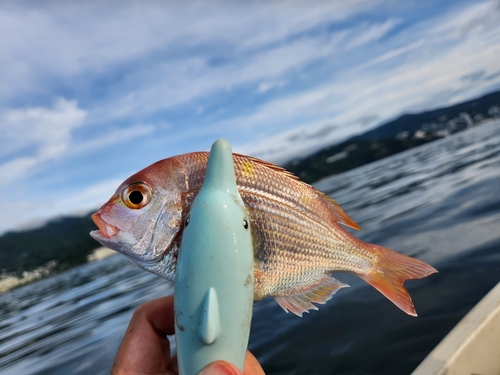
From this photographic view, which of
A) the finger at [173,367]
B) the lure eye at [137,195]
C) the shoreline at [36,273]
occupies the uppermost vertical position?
the lure eye at [137,195]

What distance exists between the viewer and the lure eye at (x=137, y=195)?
193cm

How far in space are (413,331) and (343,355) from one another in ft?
3.41

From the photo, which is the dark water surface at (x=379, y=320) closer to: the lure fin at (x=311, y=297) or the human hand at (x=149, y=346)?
the human hand at (x=149, y=346)

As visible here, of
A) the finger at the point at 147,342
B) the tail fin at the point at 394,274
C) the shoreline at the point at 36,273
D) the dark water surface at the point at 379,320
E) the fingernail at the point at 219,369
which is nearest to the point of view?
the fingernail at the point at 219,369

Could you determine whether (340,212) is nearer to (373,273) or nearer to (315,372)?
(373,273)

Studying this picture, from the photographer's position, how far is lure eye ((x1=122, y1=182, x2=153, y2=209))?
6.34 ft

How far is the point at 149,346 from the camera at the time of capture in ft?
8.43

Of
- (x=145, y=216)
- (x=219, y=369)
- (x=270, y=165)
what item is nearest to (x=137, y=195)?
(x=145, y=216)

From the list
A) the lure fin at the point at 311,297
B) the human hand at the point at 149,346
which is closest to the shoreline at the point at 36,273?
the human hand at the point at 149,346

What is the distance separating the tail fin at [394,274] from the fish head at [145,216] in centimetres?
139

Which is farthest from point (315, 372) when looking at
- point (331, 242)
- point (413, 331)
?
point (331, 242)

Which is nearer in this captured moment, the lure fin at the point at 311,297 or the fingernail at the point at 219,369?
the fingernail at the point at 219,369

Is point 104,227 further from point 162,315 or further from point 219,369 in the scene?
point 162,315

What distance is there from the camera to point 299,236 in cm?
207
